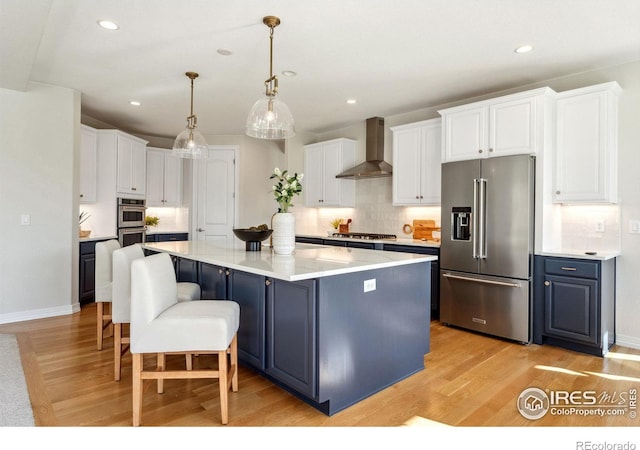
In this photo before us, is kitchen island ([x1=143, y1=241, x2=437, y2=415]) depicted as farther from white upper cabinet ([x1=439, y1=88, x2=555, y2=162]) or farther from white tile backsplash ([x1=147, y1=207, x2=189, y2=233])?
white tile backsplash ([x1=147, y1=207, x2=189, y2=233])

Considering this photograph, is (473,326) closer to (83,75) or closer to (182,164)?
(83,75)

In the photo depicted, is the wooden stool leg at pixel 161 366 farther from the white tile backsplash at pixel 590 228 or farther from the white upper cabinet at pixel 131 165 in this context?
the white upper cabinet at pixel 131 165

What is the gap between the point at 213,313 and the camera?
7.36 feet

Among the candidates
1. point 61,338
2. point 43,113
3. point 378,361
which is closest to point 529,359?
point 378,361

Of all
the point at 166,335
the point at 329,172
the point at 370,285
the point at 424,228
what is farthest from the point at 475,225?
the point at 166,335

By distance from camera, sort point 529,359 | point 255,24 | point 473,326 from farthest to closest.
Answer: point 473,326, point 529,359, point 255,24

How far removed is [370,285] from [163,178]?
5.48 meters

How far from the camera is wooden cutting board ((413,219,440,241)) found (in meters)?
4.92

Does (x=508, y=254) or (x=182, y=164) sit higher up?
(x=182, y=164)

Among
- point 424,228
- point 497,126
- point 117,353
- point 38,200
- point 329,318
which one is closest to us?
point 329,318

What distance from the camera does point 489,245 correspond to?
3.83 metres

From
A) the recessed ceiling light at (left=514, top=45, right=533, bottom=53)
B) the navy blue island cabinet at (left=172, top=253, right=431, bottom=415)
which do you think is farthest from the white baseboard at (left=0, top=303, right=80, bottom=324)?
the recessed ceiling light at (left=514, top=45, right=533, bottom=53)

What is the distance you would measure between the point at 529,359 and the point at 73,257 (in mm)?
4830

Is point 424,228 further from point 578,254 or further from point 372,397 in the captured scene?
point 372,397
